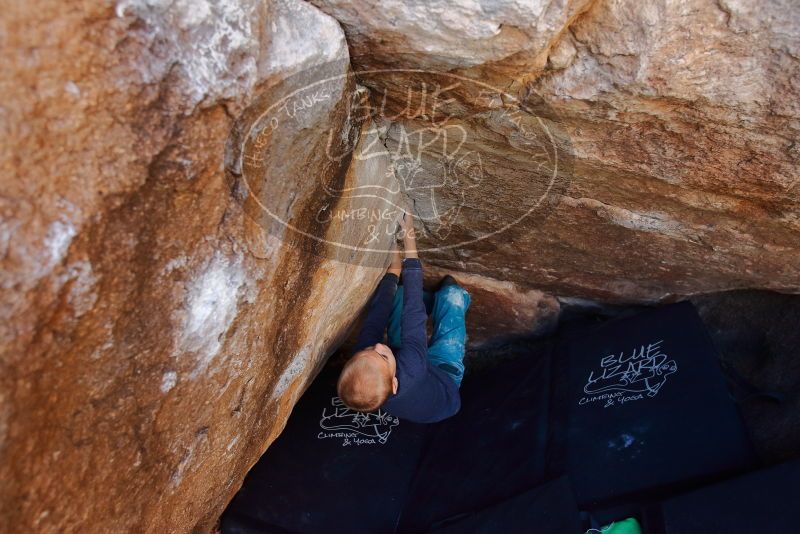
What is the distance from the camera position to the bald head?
173cm

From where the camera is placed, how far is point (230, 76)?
42.6 inches

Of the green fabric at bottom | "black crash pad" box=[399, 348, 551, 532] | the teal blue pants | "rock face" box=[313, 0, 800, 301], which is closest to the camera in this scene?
"rock face" box=[313, 0, 800, 301]

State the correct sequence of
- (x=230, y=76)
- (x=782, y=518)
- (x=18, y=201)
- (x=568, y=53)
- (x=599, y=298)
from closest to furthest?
1. (x=18, y=201)
2. (x=230, y=76)
3. (x=568, y=53)
4. (x=782, y=518)
5. (x=599, y=298)

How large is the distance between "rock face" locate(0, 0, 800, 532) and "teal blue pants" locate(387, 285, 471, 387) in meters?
0.29

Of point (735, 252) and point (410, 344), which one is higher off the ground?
point (735, 252)

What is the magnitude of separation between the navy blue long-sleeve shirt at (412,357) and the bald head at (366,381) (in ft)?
0.29

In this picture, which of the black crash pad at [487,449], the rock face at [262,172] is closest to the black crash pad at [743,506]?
the black crash pad at [487,449]

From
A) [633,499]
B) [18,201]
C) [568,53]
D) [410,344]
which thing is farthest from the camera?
[410,344]

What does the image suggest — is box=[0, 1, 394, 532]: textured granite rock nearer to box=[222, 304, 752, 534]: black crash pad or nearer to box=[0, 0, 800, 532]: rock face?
box=[0, 0, 800, 532]: rock face

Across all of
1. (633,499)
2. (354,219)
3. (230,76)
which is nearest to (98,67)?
(230,76)

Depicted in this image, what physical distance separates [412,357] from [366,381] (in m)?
0.20

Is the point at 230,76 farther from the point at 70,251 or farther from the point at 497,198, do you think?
the point at 497,198

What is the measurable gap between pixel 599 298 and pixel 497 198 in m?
0.89

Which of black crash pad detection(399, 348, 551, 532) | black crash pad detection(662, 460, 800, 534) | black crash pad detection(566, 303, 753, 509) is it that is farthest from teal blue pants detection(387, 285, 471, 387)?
black crash pad detection(662, 460, 800, 534)
